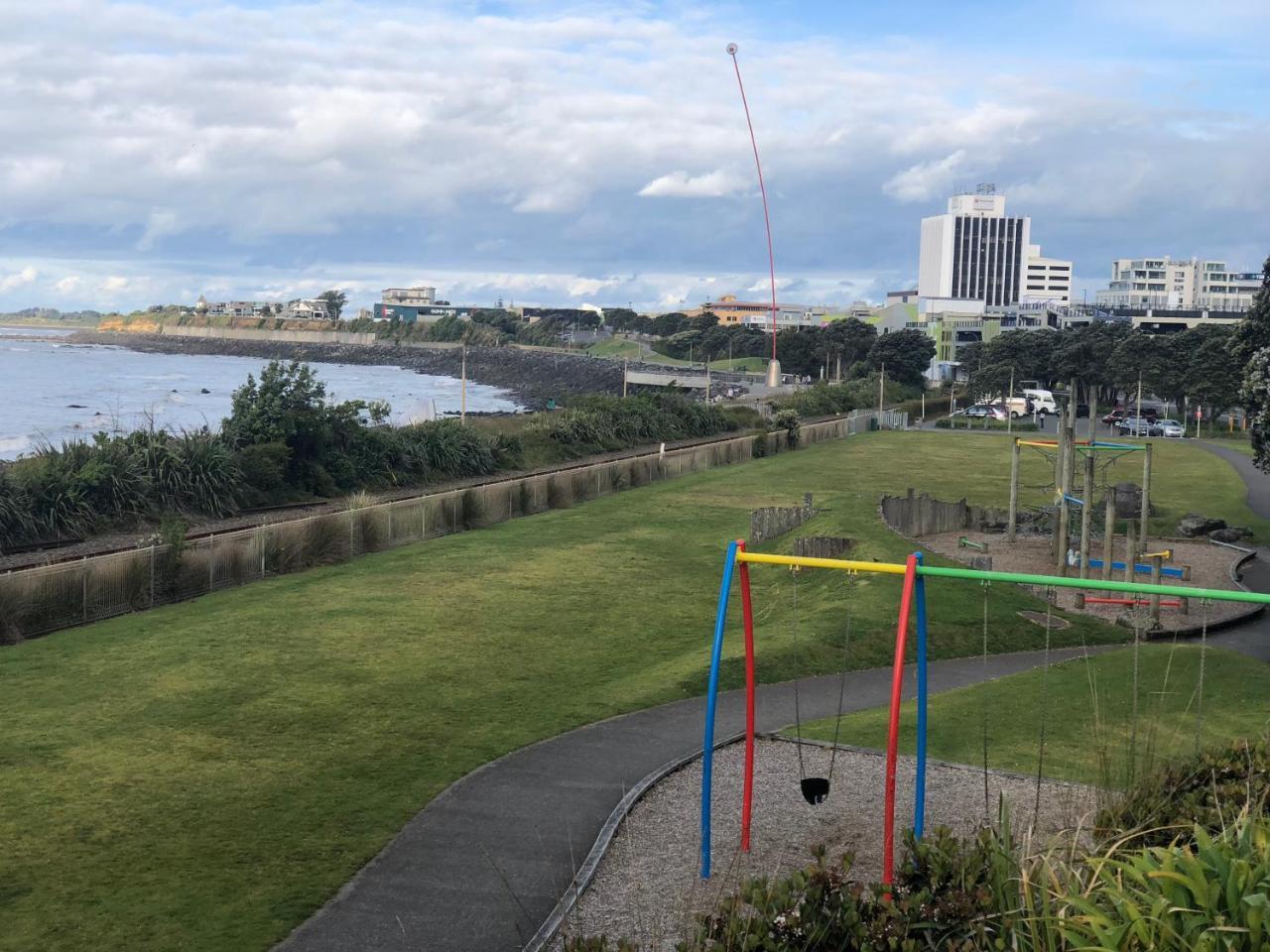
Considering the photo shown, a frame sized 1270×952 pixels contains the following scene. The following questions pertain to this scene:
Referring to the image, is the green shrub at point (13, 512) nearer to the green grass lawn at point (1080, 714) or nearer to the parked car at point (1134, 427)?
the green grass lawn at point (1080, 714)

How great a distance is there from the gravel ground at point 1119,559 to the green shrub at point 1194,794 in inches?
467

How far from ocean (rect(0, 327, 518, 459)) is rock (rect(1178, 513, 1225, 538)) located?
3281 cm

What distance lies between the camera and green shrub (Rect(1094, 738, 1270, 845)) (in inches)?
335

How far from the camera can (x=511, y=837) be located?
11766mm

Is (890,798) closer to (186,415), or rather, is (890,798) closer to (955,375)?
(186,415)

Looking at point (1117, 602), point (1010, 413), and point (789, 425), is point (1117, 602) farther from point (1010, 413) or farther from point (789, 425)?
point (1010, 413)

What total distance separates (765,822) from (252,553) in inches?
574

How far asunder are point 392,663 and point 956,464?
3473 centimetres

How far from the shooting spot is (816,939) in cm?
726

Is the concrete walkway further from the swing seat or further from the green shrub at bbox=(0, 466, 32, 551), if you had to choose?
the green shrub at bbox=(0, 466, 32, 551)

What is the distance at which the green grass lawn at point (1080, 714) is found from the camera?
13.9 m

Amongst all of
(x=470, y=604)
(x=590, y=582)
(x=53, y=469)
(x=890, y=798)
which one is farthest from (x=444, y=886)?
(x=53, y=469)

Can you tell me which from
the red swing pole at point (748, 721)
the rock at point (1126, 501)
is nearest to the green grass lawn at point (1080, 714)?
the red swing pole at point (748, 721)

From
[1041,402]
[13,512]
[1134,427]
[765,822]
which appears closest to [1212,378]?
[1134,427]
